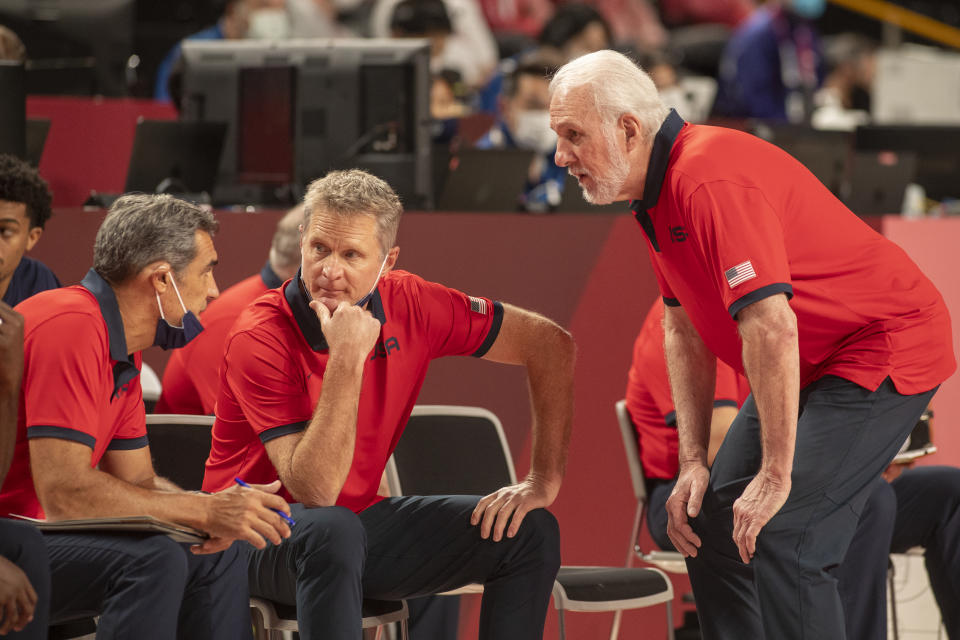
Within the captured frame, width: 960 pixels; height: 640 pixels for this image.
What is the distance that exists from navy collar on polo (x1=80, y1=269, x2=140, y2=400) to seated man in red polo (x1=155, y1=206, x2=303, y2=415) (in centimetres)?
65

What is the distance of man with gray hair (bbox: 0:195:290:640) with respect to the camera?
2.19 metres

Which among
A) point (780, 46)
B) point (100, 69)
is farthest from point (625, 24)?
point (100, 69)

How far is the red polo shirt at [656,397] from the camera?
10.4ft

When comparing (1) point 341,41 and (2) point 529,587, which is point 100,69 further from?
(2) point 529,587

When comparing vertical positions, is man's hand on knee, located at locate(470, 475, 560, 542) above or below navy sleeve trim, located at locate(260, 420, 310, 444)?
below

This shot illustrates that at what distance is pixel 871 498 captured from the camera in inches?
120

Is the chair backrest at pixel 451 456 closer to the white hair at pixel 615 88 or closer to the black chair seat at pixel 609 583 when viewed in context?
the black chair seat at pixel 609 583

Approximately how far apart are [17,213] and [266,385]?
931 mm

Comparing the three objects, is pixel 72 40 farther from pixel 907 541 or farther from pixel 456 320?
pixel 907 541

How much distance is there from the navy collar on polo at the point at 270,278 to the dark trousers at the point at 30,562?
1426 mm

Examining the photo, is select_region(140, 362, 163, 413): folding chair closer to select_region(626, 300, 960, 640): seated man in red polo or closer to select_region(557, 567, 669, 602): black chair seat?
select_region(557, 567, 669, 602): black chair seat

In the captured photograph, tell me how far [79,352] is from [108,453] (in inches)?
12.6

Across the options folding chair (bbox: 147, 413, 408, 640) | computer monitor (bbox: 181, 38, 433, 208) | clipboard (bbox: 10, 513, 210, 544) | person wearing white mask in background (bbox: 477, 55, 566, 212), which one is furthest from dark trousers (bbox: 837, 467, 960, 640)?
person wearing white mask in background (bbox: 477, 55, 566, 212)

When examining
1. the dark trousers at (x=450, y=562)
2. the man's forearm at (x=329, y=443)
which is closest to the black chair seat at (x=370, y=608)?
the dark trousers at (x=450, y=562)
